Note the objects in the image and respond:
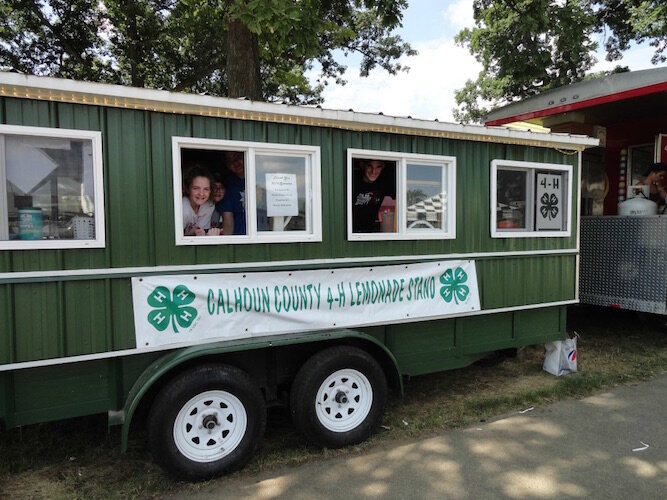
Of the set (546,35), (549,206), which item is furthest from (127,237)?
(546,35)

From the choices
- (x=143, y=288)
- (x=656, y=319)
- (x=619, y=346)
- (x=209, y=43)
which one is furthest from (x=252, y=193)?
(x=209, y=43)

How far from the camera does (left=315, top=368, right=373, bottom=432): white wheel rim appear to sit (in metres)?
3.78

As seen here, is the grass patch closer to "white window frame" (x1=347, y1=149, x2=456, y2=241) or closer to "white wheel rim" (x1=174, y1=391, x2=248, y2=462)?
"white wheel rim" (x1=174, y1=391, x2=248, y2=462)

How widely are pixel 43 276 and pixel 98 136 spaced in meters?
0.95

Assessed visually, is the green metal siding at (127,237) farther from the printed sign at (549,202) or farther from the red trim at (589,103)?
the red trim at (589,103)

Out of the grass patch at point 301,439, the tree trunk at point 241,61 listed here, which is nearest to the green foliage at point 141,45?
the tree trunk at point 241,61

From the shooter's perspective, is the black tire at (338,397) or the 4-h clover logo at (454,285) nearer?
the black tire at (338,397)

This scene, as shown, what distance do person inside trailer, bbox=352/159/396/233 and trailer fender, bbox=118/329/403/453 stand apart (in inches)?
37.2

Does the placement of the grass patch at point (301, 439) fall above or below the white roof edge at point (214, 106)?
below

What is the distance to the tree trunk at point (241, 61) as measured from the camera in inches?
305

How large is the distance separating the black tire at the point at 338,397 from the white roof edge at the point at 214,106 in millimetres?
1862

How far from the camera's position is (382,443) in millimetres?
3902

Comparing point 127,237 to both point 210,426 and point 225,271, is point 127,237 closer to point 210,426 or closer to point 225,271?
point 225,271

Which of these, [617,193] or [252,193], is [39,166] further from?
[617,193]
